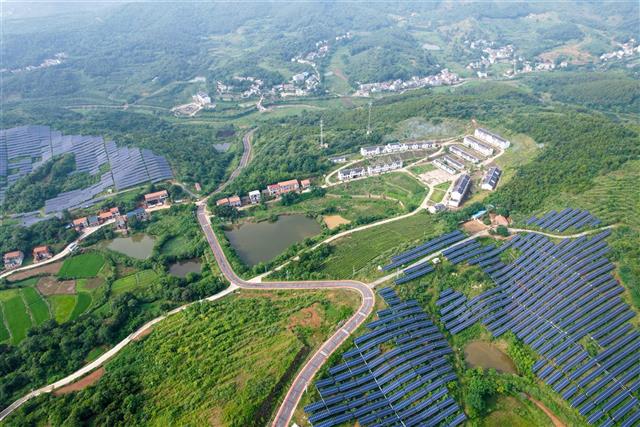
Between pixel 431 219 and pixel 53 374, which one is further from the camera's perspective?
pixel 431 219

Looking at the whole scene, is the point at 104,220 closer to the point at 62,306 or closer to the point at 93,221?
the point at 93,221

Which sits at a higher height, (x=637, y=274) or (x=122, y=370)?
(x=637, y=274)

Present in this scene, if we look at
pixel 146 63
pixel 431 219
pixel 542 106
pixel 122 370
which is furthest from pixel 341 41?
pixel 122 370

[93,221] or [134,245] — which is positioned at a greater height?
[93,221]

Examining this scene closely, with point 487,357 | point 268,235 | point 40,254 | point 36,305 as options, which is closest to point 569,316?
point 487,357

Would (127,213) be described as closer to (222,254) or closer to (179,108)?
(222,254)

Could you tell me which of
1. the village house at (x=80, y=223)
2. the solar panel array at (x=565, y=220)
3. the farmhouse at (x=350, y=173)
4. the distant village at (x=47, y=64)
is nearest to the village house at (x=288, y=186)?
the farmhouse at (x=350, y=173)
